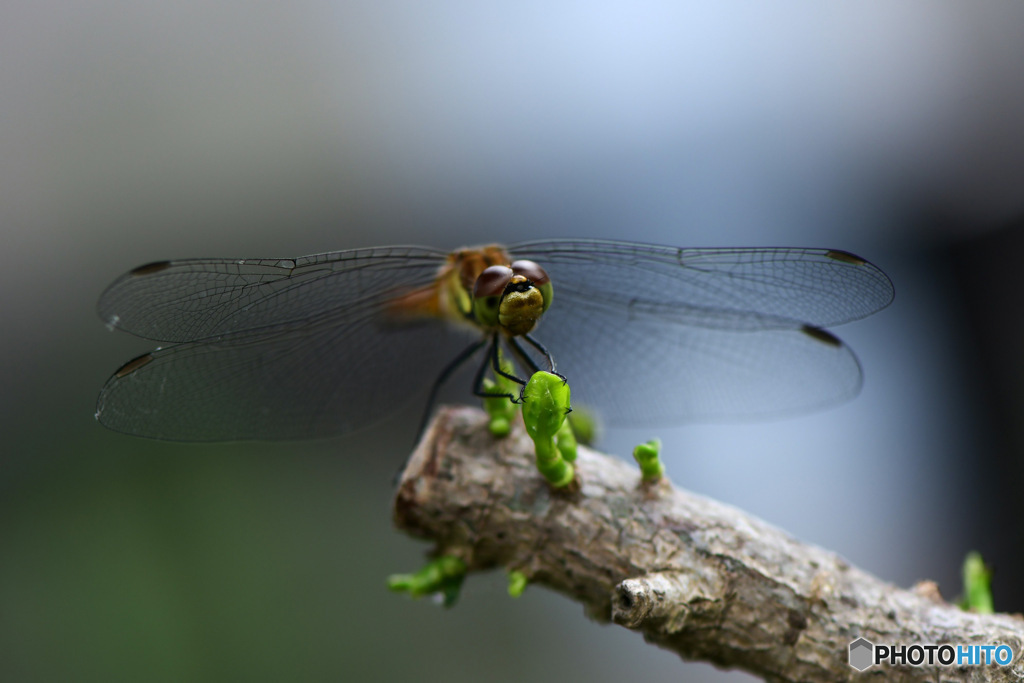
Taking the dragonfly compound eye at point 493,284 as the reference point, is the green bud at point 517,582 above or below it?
below

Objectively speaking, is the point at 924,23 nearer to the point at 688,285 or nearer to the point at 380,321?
the point at 688,285

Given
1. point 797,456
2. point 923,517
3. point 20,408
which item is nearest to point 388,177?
point 20,408

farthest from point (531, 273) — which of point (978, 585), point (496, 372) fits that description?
point (978, 585)

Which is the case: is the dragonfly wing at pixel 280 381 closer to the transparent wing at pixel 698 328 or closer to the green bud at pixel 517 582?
the transparent wing at pixel 698 328

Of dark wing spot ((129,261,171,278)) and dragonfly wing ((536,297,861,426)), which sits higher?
dark wing spot ((129,261,171,278))

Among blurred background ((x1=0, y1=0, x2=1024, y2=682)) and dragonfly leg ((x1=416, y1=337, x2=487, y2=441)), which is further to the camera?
blurred background ((x1=0, y1=0, x2=1024, y2=682))

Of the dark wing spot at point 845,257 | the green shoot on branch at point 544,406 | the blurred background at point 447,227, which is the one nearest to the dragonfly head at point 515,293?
the green shoot on branch at point 544,406

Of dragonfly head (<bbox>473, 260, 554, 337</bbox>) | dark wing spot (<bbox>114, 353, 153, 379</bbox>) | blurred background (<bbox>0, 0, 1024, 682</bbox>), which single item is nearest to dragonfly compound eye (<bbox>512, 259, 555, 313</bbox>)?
dragonfly head (<bbox>473, 260, 554, 337</bbox>)

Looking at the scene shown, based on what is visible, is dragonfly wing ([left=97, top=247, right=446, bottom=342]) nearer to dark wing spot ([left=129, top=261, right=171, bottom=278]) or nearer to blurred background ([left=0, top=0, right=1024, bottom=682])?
dark wing spot ([left=129, top=261, right=171, bottom=278])
